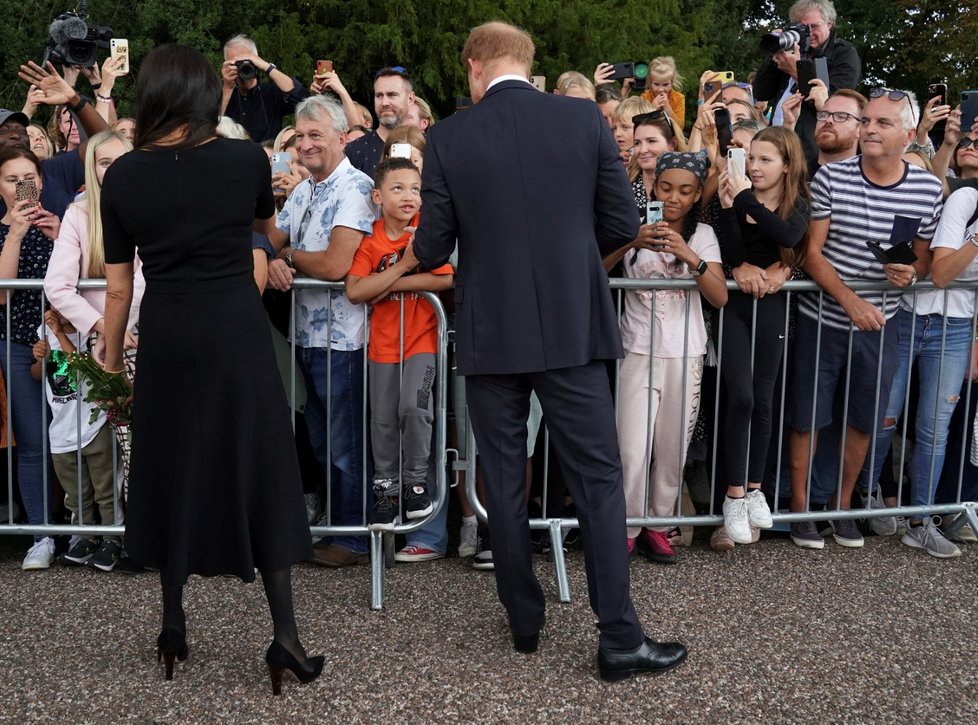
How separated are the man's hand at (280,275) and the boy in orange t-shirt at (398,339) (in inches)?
10.4

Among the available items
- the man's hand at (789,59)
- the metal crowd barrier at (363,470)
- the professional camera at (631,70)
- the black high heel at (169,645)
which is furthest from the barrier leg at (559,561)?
the professional camera at (631,70)

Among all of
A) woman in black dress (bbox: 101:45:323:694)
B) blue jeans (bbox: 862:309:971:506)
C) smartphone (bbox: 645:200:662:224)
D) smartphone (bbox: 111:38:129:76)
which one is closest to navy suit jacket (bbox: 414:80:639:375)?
woman in black dress (bbox: 101:45:323:694)

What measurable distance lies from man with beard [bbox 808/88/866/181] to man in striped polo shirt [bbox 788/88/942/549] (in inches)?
22.2

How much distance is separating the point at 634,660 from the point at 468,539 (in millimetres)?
1485

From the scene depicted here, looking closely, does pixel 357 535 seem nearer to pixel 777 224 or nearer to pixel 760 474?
pixel 760 474

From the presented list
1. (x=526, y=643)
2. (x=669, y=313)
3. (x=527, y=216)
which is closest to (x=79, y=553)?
(x=526, y=643)

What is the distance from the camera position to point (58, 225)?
5.25 m

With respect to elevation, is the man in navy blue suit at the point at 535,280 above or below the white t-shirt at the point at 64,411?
above

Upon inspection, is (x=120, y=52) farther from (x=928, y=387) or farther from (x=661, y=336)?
(x=928, y=387)

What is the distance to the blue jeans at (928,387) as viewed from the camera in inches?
218

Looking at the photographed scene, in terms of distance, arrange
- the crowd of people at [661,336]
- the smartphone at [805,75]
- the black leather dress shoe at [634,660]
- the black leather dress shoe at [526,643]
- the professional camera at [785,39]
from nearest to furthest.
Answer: the black leather dress shoe at [634,660], the black leather dress shoe at [526,643], the crowd of people at [661,336], the smartphone at [805,75], the professional camera at [785,39]

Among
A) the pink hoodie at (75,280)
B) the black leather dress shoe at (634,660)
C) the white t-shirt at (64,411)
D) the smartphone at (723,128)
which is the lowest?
the black leather dress shoe at (634,660)

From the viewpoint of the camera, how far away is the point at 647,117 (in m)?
6.01

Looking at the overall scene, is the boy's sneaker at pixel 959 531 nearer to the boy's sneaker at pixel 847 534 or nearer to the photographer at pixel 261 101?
the boy's sneaker at pixel 847 534
